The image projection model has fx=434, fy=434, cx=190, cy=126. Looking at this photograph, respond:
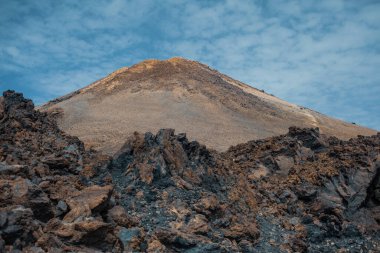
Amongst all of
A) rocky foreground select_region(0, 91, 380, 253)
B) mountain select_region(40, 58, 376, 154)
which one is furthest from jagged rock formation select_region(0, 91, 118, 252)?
mountain select_region(40, 58, 376, 154)

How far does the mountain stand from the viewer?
4197 cm

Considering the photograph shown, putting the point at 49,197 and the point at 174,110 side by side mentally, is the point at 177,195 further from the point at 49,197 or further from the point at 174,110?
the point at 174,110

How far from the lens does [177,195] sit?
1467cm

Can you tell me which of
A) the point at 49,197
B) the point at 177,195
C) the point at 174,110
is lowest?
the point at 49,197

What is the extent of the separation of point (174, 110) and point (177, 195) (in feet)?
119

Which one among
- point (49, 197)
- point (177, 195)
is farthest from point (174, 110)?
point (49, 197)

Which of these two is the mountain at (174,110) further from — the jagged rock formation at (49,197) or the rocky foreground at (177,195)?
the jagged rock formation at (49,197)

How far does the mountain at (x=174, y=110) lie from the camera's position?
138 feet

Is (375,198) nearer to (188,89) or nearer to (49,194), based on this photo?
(49,194)

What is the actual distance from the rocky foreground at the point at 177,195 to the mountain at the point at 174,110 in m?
14.4

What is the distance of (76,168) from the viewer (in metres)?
15.4

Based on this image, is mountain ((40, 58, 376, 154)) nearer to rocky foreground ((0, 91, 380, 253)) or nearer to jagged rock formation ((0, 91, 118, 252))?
rocky foreground ((0, 91, 380, 253))

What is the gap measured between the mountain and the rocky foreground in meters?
14.4

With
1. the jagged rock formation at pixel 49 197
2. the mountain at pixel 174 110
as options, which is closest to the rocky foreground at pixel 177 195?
the jagged rock formation at pixel 49 197
